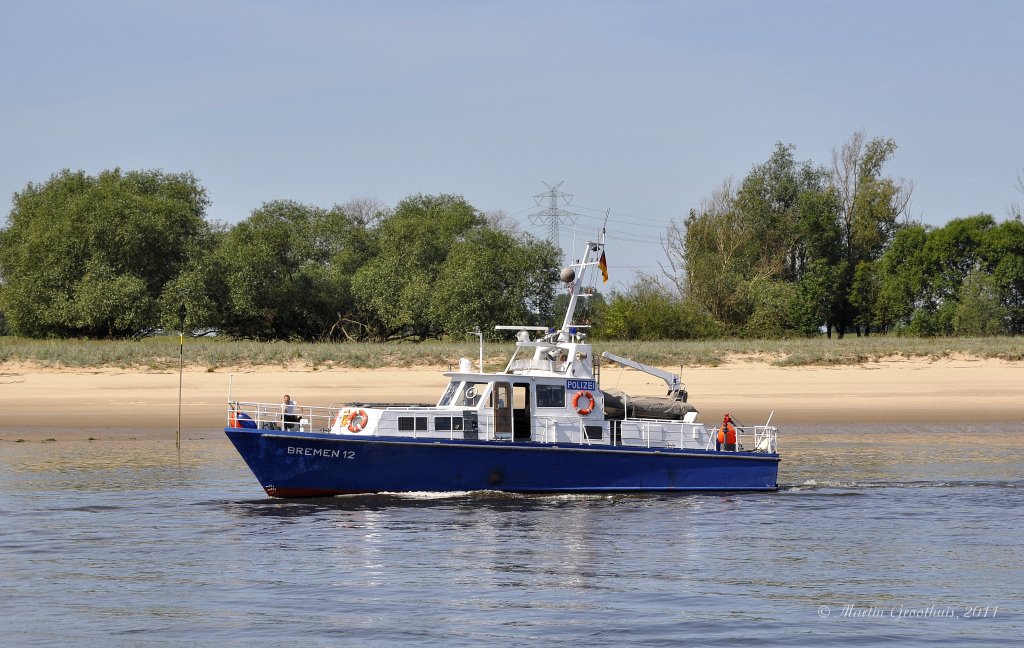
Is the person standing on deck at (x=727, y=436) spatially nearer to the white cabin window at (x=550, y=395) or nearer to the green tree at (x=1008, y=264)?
the white cabin window at (x=550, y=395)

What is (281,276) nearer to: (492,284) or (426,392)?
(492,284)

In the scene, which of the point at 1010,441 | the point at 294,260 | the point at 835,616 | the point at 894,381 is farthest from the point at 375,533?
the point at 294,260

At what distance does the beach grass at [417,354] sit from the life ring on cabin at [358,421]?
66.9ft

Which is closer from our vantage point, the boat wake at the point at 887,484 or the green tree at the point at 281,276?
the boat wake at the point at 887,484

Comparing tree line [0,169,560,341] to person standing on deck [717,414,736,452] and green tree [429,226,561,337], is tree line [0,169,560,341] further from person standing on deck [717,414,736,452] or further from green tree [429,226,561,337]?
person standing on deck [717,414,736,452]

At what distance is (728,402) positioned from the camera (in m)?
36.6

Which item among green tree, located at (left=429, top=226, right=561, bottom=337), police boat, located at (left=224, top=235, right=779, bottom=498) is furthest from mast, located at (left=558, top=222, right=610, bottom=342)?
green tree, located at (left=429, top=226, right=561, bottom=337)

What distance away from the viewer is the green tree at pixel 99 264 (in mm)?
54938

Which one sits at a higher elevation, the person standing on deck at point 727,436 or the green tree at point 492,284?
the green tree at point 492,284

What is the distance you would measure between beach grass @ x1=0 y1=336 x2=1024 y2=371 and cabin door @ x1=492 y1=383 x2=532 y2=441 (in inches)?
784

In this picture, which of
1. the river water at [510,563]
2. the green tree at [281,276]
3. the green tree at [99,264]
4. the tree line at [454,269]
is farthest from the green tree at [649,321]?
the river water at [510,563]

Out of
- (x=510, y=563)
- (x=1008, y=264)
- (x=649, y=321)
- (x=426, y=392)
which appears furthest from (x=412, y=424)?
(x=1008, y=264)

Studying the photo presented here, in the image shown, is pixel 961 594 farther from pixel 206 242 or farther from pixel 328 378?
pixel 206 242

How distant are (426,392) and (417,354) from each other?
6.71 meters
